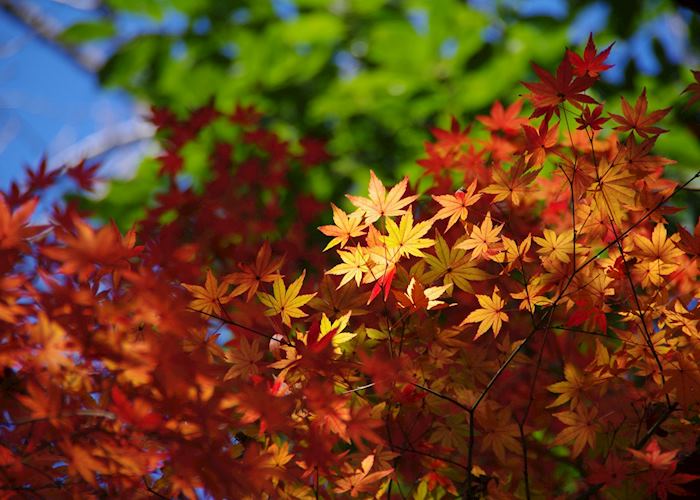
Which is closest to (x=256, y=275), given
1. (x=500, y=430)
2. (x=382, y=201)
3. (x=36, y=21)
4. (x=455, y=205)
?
(x=382, y=201)

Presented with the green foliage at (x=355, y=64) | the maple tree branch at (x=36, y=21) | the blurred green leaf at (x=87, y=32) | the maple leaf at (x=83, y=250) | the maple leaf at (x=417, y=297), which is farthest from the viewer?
the maple tree branch at (x=36, y=21)

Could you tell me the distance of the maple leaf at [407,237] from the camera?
940 mm

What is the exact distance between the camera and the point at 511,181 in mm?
993

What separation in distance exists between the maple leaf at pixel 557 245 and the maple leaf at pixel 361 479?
0.41 meters

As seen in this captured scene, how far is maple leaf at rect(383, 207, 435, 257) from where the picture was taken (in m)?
0.94

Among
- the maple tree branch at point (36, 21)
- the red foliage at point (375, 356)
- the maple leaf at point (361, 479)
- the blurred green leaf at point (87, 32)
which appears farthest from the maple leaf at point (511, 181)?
the maple tree branch at point (36, 21)

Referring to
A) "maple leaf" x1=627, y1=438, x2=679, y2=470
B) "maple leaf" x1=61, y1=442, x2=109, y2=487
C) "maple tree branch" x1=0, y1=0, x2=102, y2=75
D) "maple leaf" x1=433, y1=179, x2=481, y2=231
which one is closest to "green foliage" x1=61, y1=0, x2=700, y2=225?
"maple leaf" x1=433, y1=179, x2=481, y2=231

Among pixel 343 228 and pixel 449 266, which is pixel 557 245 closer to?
pixel 449 266

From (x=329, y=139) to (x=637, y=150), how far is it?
186 centimetres

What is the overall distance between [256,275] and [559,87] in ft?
1.77

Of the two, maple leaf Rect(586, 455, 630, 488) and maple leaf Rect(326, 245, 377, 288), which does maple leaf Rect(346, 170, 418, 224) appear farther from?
maple leaf Rect(586, 455, 630, 488)

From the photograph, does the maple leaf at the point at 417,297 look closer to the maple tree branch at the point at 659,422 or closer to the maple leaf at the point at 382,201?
the maple leaf at the point at 382,201

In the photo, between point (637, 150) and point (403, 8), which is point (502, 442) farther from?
point (403, 8)

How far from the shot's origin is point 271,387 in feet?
3.17
